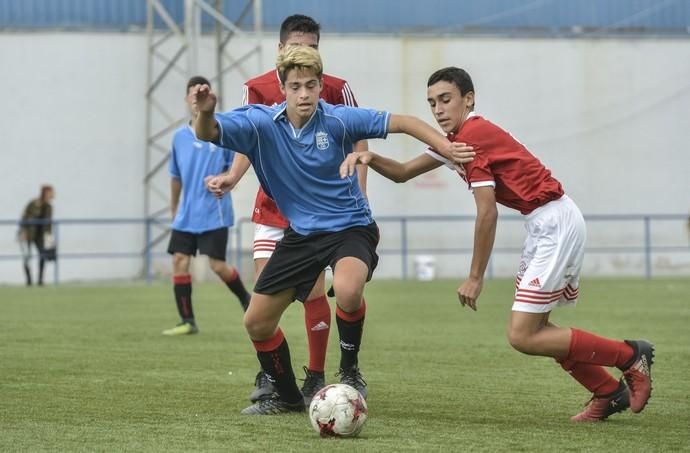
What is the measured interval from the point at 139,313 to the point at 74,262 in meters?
10.8

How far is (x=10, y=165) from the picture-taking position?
82.9ft

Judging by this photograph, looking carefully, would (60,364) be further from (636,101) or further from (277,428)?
(636,101)

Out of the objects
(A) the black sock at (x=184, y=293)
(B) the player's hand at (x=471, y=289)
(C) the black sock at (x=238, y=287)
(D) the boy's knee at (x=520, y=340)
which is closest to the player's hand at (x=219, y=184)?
(B) the player's hand at (x=471, y=289)

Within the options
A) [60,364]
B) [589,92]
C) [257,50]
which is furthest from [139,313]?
[589,92]

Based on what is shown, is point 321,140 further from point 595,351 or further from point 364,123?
point 595,351

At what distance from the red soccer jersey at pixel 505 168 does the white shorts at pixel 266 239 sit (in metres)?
1.59

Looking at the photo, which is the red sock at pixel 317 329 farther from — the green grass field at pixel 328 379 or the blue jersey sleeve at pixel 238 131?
the blue jersey sleeve at pixel 238 131

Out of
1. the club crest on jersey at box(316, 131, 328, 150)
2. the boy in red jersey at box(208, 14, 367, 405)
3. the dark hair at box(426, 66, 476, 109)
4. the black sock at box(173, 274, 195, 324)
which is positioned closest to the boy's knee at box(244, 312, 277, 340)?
the boy in red jersey at box(208, 14, 367, 405)

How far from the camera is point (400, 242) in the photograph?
83.7 feet

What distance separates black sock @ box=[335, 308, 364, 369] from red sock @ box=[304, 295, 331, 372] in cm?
28

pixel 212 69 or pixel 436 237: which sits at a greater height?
pixel 212 69

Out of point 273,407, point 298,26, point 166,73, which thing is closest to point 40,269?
point 166,73

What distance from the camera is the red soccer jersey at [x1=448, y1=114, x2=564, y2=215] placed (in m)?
6.03

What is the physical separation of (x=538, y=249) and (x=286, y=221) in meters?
1.74
